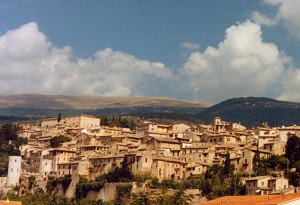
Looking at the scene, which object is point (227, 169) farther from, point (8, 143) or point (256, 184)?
point (8, 143)

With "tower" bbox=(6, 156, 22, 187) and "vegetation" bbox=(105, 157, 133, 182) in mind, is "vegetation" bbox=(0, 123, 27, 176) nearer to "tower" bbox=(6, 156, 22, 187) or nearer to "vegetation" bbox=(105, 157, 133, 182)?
"tower" bbox=(6, 156, 22, 187)

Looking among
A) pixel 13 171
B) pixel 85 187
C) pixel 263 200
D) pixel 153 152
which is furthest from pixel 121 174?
pixel 263 200

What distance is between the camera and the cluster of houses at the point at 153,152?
7731cm

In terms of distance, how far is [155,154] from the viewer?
8169 cm

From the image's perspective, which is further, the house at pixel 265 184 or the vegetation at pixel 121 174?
the vegetation at pixel 121 174

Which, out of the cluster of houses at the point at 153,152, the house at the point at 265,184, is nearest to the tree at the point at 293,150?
the cluster of houses at the point at 153,152

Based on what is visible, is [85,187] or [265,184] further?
[85,187]

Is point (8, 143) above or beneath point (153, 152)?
beneath

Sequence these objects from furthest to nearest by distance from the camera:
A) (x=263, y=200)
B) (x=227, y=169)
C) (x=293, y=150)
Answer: (x=227, y=169) → (x=293, y=150) → (x=263, y=200)

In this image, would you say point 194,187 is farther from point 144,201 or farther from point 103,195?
point 144,201

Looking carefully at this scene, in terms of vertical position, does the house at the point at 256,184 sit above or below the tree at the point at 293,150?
below

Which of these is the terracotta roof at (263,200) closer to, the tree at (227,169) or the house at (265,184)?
the house at (265,184)

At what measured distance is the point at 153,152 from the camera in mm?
82938

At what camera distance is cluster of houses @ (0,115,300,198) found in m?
77.3
